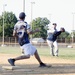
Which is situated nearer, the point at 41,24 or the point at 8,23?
the point at 8,23

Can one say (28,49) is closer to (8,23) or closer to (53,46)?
(53,46)

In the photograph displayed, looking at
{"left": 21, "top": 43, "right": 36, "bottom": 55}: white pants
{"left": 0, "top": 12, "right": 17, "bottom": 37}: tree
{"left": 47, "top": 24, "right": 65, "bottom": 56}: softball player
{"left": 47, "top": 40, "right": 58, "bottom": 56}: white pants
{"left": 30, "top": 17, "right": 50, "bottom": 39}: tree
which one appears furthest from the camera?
{"left": 30, "top": 17, "right": 50, "bottom": 39}: tree

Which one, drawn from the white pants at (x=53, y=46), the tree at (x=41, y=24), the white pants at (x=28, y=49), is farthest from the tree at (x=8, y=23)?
the white pants at (x=28, y=49)

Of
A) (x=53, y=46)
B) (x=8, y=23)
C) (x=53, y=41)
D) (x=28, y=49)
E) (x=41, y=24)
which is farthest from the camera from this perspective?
(x=41, y=24)

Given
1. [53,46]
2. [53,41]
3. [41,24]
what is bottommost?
[53,46]

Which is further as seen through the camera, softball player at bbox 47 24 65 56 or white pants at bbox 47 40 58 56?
white pants at bbox 47 40 58 56

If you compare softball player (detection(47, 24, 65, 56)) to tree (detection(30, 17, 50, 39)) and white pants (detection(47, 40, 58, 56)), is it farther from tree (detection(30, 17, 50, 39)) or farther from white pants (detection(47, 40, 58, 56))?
tree (detection(30, 17, 50, 39))

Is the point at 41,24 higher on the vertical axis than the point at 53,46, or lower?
higher

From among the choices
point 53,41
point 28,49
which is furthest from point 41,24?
point 28,49

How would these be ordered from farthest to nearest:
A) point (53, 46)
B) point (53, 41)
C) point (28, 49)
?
point (53, 46)
point (53, 41)
point (28, 49)

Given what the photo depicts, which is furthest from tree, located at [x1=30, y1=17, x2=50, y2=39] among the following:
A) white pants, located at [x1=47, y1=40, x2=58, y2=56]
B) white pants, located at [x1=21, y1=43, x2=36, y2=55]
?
white pants, located at [x1=21, y1=43, x2=36, y2=55]

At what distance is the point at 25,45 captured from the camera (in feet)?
36.2

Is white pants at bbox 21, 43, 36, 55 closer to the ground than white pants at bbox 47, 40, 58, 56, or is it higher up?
higher up

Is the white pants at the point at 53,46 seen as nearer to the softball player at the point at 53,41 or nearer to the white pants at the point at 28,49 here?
the softball player at the point at 53,41
